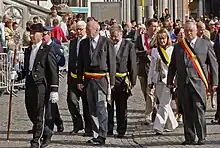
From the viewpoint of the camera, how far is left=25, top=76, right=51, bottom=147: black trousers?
451 inches

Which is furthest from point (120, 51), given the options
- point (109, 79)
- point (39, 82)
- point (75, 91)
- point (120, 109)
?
point (39, 82)

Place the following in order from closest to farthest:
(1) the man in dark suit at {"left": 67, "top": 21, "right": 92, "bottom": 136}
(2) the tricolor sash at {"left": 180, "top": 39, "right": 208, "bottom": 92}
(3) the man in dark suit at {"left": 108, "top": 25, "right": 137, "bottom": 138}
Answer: (2) the tricolor sash at {"left": 180, "top": 39, "right": 208, "bottom": 92}
(3) the man in dark suit at {"left": 108, "top": 25, "right": 137, "bottom": 138}
(1) the man in dark suit at {"left": 67, "top": 21, "right": 92, "bottom": 136}

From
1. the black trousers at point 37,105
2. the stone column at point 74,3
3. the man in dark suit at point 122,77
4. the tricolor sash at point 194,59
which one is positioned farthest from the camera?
the stone column at point 74,3

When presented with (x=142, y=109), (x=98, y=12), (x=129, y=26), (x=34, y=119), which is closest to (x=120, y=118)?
(x=34, y=119)

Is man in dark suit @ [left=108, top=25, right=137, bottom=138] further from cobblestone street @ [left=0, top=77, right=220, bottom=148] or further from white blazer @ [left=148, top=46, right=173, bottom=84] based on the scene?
white blazer @ [left=148, top=46, right=173, bottom=84]

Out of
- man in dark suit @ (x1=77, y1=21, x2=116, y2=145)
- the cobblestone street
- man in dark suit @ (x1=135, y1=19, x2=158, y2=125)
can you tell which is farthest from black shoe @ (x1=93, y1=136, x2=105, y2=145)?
man in dark suit @ (x1=135, y1=19, x2=158, y2=125)

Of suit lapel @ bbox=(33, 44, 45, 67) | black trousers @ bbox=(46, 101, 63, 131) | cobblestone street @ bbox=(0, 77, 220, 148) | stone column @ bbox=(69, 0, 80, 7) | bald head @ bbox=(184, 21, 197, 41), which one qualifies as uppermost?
stone column @ bbox=(69, 0, 80, 7)

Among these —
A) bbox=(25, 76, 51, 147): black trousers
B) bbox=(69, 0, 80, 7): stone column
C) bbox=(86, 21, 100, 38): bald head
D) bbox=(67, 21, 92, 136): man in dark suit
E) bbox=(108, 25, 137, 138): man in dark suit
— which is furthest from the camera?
bbox=(69, 0, 80, 7): stone column

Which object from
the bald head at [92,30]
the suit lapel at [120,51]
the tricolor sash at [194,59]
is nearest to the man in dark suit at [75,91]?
the suit lapel at [120,51]

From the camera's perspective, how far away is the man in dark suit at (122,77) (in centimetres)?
1271

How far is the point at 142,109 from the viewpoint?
52.5 ft

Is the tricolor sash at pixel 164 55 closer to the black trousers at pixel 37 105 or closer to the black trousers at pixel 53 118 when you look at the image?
the black trousers at pixel 53 118

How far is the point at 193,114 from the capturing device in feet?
39.0

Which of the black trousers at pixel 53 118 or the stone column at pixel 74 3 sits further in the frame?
the stone column at pixel 74 3
